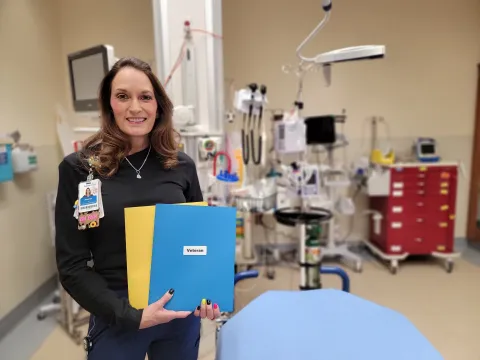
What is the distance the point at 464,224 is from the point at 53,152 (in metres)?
4.62

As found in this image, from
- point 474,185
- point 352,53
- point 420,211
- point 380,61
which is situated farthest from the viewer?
point 474,185

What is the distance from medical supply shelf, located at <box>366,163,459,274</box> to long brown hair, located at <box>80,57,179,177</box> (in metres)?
2.87

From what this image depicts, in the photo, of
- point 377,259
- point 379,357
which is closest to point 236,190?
point 379,357

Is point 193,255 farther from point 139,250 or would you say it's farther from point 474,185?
point 474,185

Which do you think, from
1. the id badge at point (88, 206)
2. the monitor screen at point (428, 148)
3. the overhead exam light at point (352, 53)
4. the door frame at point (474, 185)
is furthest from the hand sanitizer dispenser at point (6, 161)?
the door frame at point (474, 185)

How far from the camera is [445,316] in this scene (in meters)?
2.75

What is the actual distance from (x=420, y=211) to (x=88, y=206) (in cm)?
346

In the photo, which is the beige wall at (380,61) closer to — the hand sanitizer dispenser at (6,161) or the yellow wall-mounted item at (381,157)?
the yellow wall-mounted item at (381,157)

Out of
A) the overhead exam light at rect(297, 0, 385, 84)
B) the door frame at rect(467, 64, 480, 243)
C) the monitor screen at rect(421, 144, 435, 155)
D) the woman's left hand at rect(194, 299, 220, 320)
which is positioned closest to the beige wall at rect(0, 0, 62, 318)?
the woman's left hand at rect(194, 299, 220, 320)

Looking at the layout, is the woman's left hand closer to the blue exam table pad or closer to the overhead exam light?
the blue exam table pad

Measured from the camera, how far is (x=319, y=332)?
1124 mm

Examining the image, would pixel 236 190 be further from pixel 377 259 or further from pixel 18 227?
pixel 377 259

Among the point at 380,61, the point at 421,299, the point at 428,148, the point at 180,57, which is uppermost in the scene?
the point at 380,61

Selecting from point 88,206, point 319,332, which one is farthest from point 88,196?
point 319,332
